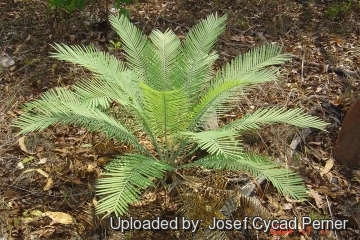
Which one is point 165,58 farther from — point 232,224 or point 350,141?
point 350,141

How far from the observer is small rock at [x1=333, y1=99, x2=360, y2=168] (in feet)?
8.79

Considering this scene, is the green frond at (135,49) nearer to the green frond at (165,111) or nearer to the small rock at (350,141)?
the green frond at (165,111)

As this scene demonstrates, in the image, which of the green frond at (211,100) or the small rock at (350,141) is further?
the small rock at (350,141)

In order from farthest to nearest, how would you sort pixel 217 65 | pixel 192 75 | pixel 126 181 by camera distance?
pixel 217 65 < pixel 192 75 < pixel 126 181

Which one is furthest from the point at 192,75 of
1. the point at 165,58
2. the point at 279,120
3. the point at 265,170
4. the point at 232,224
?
the point at 232,224

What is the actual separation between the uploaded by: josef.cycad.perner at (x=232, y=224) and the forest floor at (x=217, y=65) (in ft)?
0.13

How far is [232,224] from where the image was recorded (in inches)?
88.0

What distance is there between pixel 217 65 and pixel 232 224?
6.25 ft

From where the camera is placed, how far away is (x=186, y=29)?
434 centimetres

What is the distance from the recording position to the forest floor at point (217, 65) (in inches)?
94.3

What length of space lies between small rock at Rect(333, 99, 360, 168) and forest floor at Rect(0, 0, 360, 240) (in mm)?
77

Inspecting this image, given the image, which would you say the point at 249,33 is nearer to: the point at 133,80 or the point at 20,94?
the point at 133,80

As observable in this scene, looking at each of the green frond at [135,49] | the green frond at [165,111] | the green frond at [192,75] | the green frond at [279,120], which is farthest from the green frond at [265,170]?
the green frond at [135,49]

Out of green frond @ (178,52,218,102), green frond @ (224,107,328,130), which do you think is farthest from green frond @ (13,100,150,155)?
green frond @ (224,107,328,130)
